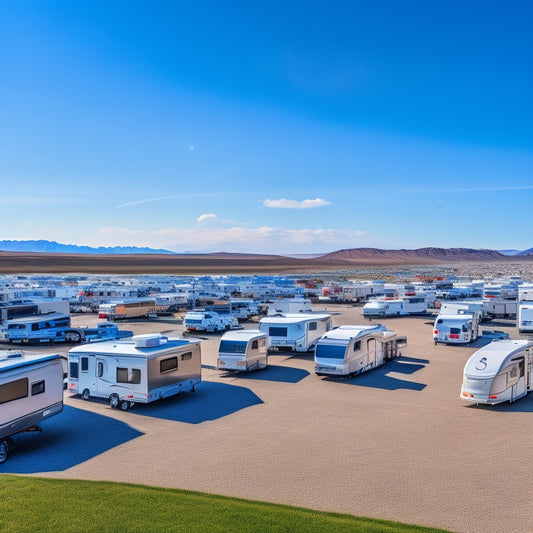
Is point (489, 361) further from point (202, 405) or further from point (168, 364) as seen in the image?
point (168, 364)

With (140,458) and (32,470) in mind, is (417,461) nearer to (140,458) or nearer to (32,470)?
(140,458)

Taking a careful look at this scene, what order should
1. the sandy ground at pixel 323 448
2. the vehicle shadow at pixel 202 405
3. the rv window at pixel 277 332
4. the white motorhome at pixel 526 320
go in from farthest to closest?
the white motorhome at pixel 526 320 < the rv window at pixel 277 332 < the vehicle shadow at pixel 202 405 < the sandy ground at pixel 323 448

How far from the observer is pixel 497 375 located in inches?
611

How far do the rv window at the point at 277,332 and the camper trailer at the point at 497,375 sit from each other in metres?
9.81

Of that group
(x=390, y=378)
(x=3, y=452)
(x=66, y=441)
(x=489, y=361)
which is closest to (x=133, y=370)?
(x=66, y=441)

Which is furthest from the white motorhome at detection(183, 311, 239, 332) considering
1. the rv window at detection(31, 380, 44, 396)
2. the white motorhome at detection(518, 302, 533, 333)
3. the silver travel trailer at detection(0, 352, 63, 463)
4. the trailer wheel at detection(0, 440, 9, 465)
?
the trailer wheel at detection(0, 440, 9, 465)

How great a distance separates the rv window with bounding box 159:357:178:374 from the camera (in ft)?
53.8

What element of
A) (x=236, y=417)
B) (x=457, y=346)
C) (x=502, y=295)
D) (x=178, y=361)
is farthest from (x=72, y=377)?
(x=502, y=295)

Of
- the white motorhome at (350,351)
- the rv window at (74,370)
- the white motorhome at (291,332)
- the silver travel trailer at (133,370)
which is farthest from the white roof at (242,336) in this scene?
the rv window at (74,370)

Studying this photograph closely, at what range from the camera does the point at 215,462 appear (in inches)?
460

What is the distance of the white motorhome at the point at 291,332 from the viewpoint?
2456 cm

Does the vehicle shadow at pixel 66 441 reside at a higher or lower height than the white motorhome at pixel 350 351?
lower

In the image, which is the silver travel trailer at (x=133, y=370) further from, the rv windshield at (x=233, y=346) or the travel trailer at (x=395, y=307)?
the travel trailer at (x=395, y=307)

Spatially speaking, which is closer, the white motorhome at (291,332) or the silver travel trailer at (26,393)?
the silver travel trailer at (26,393)
